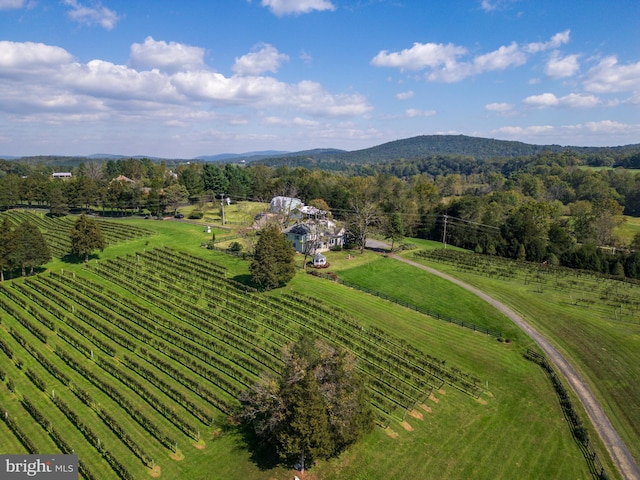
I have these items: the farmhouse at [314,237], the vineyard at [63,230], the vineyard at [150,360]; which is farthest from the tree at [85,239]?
the farmhouse at [314,237]

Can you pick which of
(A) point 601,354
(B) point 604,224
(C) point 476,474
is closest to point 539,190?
(B) point 604,224

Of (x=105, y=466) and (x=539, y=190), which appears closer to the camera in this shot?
(x=105, y=466)

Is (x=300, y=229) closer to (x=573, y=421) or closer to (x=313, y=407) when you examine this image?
(x=573, y=421)

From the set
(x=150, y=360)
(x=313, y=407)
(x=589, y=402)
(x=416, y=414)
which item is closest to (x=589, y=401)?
(x=589, y=402)

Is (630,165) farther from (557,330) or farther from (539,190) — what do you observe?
(557,330)

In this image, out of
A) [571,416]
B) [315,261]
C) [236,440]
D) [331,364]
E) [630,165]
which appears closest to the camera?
[331,364]

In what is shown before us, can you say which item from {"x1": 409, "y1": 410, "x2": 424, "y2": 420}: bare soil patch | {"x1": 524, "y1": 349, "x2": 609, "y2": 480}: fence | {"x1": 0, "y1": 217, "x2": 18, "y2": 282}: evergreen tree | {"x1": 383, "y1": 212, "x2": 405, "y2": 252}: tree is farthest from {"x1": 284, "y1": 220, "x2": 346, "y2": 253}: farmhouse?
{"x1": 0, "y1": 217, "x2": 18, "y2": 282}: evergreen tree
